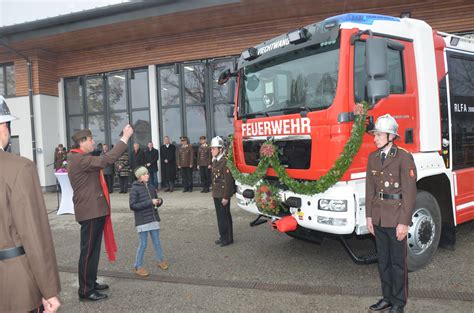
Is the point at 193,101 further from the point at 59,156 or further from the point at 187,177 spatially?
the point at 59,156

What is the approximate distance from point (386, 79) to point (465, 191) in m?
2.22

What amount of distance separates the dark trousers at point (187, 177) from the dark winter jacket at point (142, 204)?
7.83m

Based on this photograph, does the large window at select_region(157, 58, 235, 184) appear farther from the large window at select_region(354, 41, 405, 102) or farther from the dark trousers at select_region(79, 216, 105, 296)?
the dark trousers at select_region(79, 216, 105, 296)

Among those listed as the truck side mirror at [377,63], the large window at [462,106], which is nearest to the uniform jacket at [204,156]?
the large window at [462,106]

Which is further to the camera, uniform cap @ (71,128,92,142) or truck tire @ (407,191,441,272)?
truck tire @ (407,191,441,272)

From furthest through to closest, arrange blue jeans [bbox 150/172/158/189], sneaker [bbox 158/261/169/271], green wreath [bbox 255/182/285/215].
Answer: blue jeans [bbox 150/172/158/189]
sneaker [bbox 158/261/169/271]
green wreath [bbox 255/182/285/215]

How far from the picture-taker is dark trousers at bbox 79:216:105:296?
4.55m

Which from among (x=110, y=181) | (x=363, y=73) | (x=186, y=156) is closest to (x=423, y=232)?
(x=363, y=73)

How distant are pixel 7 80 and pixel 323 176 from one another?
1553cm

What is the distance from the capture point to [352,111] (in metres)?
4.29

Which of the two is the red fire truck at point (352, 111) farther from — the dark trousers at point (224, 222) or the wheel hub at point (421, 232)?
the dark trousers at point (224, 222)

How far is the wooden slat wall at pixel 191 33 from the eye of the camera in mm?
10867

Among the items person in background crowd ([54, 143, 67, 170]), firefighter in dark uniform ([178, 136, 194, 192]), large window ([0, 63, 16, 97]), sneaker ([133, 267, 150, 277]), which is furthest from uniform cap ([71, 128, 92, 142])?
large window ([0, 63, 16, 97])

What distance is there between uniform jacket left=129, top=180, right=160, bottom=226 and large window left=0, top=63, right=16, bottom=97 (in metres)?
13.0
